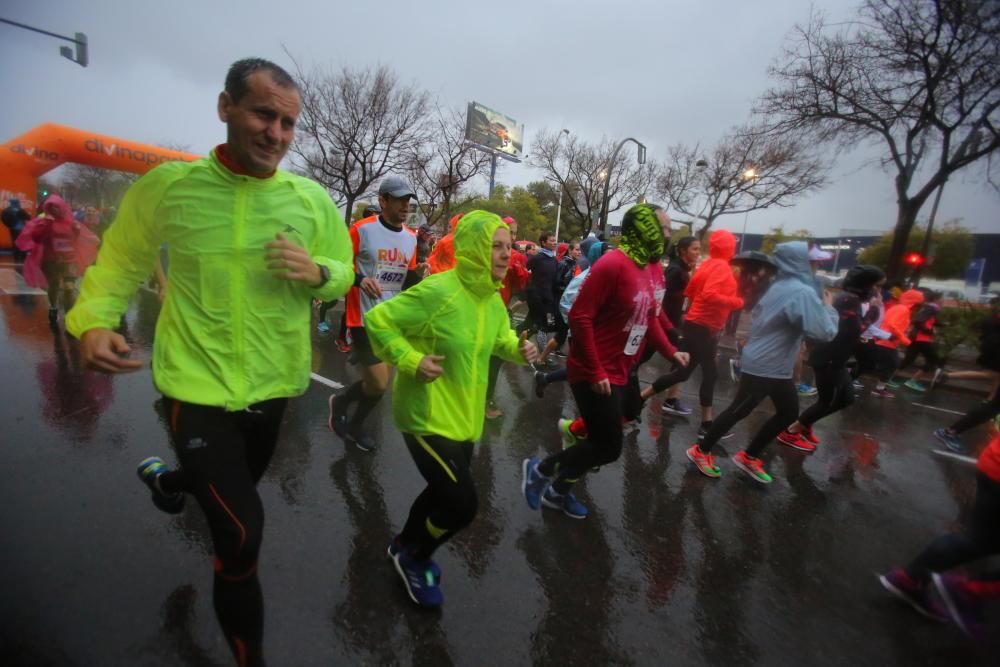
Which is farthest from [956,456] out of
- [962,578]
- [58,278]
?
[58,278]

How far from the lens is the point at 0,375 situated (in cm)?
504

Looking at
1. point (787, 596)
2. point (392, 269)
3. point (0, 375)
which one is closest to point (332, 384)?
point (392, 269)

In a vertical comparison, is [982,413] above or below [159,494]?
above

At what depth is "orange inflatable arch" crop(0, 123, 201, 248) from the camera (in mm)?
10680

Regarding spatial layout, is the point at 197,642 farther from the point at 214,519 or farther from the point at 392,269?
the point at 392,269

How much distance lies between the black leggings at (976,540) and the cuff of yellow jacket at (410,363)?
8.92ft

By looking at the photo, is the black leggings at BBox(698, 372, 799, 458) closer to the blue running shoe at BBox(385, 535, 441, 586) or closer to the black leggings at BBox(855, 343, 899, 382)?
the blue running shoe at BBox(385, 535, 441, 586)

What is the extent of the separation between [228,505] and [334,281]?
0.83 metres

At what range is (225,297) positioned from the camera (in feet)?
5.80

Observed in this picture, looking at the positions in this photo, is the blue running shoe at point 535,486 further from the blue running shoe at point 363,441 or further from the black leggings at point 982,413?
the black leggings at point 982,413

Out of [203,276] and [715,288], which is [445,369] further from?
[715,288]

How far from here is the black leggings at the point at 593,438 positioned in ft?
9.83

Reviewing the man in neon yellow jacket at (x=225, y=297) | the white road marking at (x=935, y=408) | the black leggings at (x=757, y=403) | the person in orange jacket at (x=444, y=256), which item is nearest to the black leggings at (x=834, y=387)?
the black leggings at (x=757, y=403)

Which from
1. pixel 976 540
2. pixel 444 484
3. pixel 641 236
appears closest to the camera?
pixel 444 484
